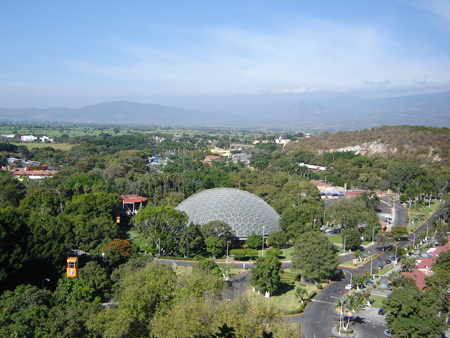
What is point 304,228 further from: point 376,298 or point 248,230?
point 376,298

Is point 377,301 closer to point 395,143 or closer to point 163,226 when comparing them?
point 163,226

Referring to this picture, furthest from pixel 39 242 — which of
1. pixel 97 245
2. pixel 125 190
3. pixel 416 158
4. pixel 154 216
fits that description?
pixel 416 158

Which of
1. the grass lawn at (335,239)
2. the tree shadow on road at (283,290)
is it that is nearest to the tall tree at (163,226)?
the tree shadow on road at (283,290)

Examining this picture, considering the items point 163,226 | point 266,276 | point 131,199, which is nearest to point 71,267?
point 163,226

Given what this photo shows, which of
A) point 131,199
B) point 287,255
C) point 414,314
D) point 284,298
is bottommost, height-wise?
point 287,255

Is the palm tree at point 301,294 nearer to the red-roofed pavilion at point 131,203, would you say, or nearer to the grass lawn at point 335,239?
the grass lawn at point 335,239

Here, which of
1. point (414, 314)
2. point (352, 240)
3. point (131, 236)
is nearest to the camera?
point (414, 314)

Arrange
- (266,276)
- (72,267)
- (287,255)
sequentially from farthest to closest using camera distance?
(287,255) < (266,276) < (72,267)
